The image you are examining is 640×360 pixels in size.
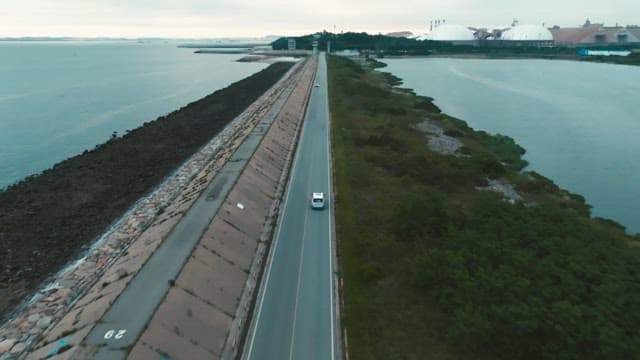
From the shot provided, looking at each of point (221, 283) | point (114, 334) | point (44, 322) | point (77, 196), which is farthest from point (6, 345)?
point (77, 196)

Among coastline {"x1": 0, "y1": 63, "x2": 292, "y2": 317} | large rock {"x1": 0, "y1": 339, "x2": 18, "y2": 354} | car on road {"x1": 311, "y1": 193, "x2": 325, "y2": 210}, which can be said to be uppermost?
car on road {"x1": 311, "y1": 193, "x2": 325, "y2": 210}

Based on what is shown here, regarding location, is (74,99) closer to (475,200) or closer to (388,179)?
(388,179)

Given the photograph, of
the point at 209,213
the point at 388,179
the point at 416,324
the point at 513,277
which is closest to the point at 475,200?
the point at 388,179

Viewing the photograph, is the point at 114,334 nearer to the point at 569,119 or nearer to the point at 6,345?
the point at 6,345

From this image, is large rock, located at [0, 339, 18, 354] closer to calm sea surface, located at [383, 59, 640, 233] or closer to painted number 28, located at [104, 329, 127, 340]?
painted number 28, located at [104, 329, 127, 340]

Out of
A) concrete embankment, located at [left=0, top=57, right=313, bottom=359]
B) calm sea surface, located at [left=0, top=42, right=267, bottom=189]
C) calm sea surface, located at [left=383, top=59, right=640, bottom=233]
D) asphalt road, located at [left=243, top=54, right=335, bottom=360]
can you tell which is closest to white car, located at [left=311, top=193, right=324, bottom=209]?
asphalt road, located at [left=243, top=54, right=335, bottom=360]

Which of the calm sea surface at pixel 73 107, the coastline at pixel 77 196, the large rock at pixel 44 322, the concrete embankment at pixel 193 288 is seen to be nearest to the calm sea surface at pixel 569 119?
the concrete embankment at pixel 193 288
